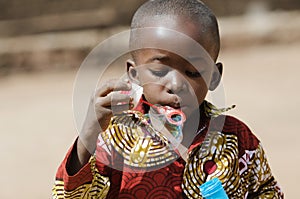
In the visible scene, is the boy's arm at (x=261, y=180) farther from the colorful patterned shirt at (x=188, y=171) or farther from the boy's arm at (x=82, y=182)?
the boy's arm at (x=82, y=182)

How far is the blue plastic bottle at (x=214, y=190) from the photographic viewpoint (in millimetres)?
1862

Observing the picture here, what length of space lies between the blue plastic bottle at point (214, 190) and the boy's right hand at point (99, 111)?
269 millimetres

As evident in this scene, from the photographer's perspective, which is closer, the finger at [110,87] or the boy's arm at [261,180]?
the finger at [110,87]

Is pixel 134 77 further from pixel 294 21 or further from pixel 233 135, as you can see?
pixel 294 21

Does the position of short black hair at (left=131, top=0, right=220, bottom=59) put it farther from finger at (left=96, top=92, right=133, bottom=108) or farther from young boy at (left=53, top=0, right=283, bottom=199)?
finger at (left=96, top=92, right=133, bottom=108)

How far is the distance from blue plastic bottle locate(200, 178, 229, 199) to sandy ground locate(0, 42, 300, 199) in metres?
2.54

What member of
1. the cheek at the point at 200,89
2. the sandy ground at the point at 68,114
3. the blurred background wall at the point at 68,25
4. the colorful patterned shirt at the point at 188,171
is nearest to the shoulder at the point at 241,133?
the colorful patterned shirt at the point at 188,171

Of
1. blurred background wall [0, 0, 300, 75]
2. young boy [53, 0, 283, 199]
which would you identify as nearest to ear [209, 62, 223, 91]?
young boy [53, 0, 283, 199]

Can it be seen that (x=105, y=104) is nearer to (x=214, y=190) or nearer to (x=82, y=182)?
(x=82, y=182)

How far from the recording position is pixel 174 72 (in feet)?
6.10

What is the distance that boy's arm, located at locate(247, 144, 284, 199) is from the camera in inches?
80.2

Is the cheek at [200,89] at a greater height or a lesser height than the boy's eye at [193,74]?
lesser

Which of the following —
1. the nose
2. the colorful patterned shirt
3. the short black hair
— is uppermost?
the short black hair

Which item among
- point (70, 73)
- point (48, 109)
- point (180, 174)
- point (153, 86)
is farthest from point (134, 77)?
point (70, 73)
